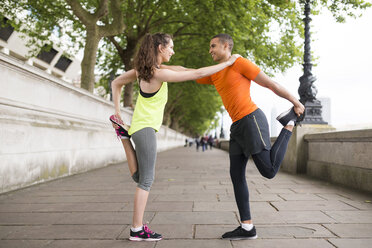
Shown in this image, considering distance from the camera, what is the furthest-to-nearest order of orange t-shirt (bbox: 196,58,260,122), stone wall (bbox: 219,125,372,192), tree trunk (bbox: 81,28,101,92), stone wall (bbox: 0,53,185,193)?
tree trunk (bbox: 81,28,101,92), stone wall (bbox: 219,125,372,192), stone wall (bbox: 0,53,185,193), orange t-shirt (bbox: 196,58,260,122)

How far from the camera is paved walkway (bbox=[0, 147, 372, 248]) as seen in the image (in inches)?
123

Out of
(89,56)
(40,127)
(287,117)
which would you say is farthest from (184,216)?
(89,56)

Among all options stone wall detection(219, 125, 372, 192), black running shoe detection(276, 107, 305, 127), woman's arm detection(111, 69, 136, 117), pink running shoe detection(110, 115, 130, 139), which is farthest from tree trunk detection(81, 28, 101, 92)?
black running shoe detection(276, 107, 305, 127)

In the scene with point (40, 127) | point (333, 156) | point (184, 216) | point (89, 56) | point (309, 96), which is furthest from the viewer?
point (89, 56)

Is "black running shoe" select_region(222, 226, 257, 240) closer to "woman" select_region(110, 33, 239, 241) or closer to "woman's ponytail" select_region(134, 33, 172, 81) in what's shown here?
"woman" select_region(110, 33, 239, 241)

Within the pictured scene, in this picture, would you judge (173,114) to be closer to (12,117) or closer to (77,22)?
(77,22)

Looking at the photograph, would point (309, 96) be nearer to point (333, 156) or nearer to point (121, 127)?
point (333, 156)

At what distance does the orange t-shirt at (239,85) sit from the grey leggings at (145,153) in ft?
2.56

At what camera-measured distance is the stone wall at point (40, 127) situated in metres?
5.72

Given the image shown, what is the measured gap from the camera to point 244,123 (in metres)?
3.14

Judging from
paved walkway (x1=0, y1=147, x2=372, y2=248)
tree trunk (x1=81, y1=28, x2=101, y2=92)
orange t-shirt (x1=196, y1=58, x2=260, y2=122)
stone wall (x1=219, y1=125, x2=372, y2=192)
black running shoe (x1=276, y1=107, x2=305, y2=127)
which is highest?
tree trunk (x1=81, y1=28, x2=101, y2=92)

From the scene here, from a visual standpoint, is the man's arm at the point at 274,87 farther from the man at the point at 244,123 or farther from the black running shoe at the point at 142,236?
the black running shoe at the point at 142,236

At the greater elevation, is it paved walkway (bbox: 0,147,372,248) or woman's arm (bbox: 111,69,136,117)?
woman's arm (bbox: 111,69,136,117)

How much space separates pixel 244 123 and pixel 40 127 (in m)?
5.00
